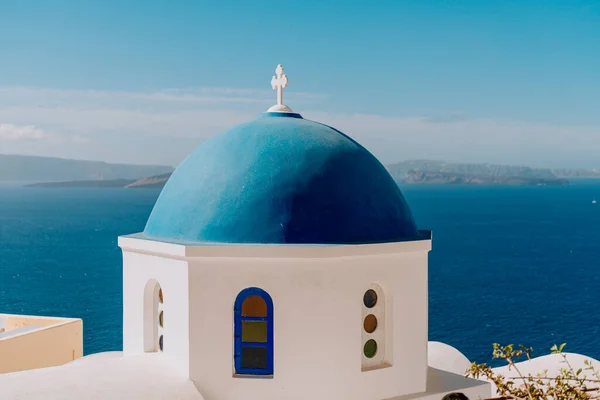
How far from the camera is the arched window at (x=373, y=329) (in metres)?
9.76

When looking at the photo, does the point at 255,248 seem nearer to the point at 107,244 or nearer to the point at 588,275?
the point at 588,275

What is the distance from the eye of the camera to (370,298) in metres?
9.78

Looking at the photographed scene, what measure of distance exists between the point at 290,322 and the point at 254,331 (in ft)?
1.65

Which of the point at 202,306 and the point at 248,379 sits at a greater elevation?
the point at 202,306

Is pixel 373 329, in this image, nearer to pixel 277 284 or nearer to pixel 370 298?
pixel 370 298

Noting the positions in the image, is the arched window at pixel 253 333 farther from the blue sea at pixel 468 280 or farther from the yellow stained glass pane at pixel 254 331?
the blue sea at pixel 468 280

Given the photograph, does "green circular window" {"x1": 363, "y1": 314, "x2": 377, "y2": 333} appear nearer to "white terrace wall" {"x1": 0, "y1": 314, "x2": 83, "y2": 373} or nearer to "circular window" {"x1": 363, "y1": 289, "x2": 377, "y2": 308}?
"circular window" {"x1": 363, "y1": 289, "x2": 377, "y2": 308}

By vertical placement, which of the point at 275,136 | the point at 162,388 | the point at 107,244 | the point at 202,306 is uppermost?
the point at 275,136

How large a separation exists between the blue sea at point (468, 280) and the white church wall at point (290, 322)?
32.2 meters

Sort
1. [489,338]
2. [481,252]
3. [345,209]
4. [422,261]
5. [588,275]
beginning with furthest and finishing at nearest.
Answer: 1. [481,252]
2. [588,275]
3. [489,338]
4. [422,261]
5. [345,209]

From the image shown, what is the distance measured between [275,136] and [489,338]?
3749cm

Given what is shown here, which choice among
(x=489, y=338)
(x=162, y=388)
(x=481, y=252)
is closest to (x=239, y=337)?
(x=162, y=388)

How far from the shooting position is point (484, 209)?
15600cm

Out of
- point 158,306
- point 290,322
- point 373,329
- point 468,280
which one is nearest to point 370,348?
point 373,329
